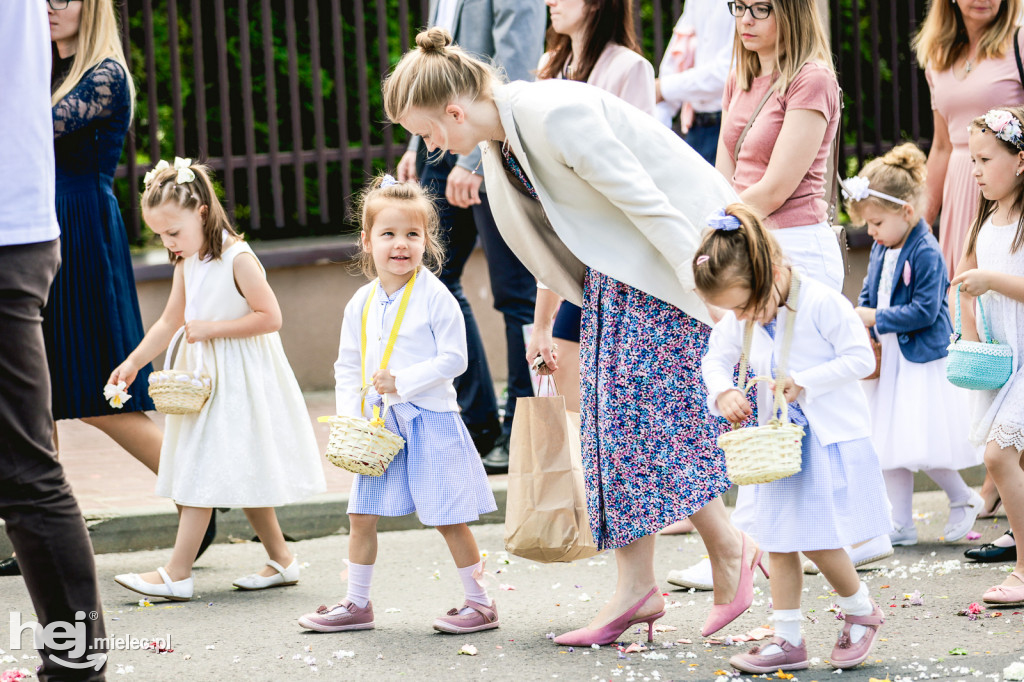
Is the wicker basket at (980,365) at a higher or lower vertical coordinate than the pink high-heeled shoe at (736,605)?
higher

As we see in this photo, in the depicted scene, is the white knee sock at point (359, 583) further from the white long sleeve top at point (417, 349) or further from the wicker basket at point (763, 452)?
the wicker basket at point (763, 452)

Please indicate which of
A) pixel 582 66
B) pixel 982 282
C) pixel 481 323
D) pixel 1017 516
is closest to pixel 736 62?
pixel 582 66

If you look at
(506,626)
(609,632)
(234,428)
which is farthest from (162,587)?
(609,632)

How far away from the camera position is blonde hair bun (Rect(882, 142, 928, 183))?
208 inches

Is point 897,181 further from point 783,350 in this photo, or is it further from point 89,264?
point 89,264

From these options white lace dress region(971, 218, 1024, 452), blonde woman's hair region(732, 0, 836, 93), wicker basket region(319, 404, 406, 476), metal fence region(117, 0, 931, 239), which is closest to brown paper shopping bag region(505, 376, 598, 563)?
wicker basket region(319, 404, 406, 476)

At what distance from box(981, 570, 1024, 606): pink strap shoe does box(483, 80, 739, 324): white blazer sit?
52.9 inches

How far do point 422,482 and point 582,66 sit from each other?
1.92 metres

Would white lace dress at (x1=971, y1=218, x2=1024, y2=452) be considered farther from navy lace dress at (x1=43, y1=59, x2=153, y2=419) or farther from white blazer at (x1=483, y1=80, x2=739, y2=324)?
navy lace dress at (x1=43, y1=59, x2=153, y2=419)

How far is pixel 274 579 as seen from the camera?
4.89 m

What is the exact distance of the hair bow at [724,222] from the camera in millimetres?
3512

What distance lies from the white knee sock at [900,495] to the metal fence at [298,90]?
171 inches

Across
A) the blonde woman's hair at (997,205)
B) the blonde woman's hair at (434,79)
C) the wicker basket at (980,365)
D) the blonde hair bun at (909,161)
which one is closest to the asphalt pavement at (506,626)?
the wicker basket at (980,365)

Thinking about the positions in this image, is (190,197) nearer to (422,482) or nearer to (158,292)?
(422,482)
